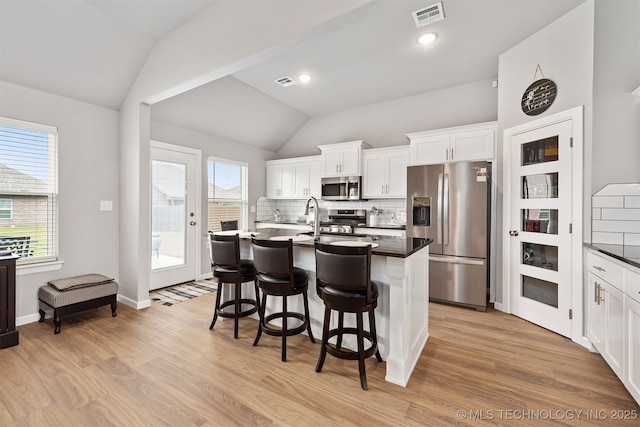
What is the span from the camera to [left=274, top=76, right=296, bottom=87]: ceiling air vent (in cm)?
424

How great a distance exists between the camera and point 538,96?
308cm

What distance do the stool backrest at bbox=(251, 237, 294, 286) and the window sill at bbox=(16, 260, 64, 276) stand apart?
8.44 ft

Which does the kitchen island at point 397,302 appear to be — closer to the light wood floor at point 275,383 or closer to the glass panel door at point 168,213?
the light wood floor at point 275,383

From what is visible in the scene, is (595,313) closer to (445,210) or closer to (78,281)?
(445,210)

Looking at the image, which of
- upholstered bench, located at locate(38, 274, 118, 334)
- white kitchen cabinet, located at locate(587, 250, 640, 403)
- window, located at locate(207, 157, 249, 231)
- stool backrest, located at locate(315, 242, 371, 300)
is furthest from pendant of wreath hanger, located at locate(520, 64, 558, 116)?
upholstered bench, located at locate(38, 274, 118, 334)

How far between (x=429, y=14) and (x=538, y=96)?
Result: 148 centimetres

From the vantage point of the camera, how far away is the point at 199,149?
4.81m

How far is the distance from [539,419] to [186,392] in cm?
219

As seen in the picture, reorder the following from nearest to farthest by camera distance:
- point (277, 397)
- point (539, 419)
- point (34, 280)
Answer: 1. point (539, 419)
2. point (277, 397)
3. point (34, 280)

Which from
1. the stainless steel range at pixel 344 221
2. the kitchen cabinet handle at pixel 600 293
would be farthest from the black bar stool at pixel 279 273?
the stainless steel range at pixel 344 221

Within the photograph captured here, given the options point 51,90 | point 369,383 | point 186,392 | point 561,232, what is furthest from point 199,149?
point 561,232

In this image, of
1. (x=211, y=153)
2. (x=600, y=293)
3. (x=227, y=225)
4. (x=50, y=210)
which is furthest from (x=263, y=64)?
(x=600, y=293)

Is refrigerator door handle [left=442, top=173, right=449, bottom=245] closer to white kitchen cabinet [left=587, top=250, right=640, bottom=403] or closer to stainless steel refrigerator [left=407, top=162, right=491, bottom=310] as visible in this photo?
stainless steel refrigerator [left=407, top=162, right=491, bottom=310]

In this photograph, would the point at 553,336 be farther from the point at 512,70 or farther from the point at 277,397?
the point at 512,70
